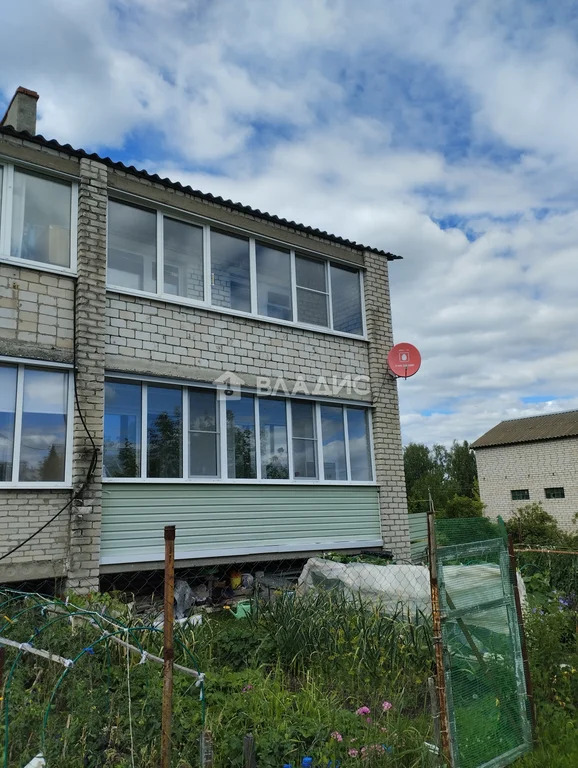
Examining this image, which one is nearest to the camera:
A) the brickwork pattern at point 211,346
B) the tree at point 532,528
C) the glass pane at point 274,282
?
the brickwork pattern at point 211,346

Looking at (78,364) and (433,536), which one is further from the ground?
(78,364)

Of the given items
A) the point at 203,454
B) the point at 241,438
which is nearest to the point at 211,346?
the point at 241,438

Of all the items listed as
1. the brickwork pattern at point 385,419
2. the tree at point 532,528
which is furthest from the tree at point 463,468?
the brickwork pattern at point 385,419

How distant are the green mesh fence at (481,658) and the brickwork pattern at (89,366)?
5248 millimetres

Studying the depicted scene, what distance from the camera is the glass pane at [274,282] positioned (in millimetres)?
10703

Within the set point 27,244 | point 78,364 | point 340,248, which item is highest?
point 340,248

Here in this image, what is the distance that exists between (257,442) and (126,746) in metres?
6.43

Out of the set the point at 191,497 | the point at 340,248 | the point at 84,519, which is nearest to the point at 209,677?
the point at 84,519

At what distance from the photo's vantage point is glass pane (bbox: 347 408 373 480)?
11.2m

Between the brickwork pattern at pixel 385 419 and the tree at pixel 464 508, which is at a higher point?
the brickwork pattern at pixel 385 419

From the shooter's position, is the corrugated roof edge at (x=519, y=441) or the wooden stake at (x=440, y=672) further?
the corrugated roof edge at (x=519, y=441)

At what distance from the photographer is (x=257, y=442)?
389 inches

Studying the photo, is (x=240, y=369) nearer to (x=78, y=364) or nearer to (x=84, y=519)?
(x=78, y=364)

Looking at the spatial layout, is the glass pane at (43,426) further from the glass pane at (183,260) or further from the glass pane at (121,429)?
the glass pane at (183,260)
